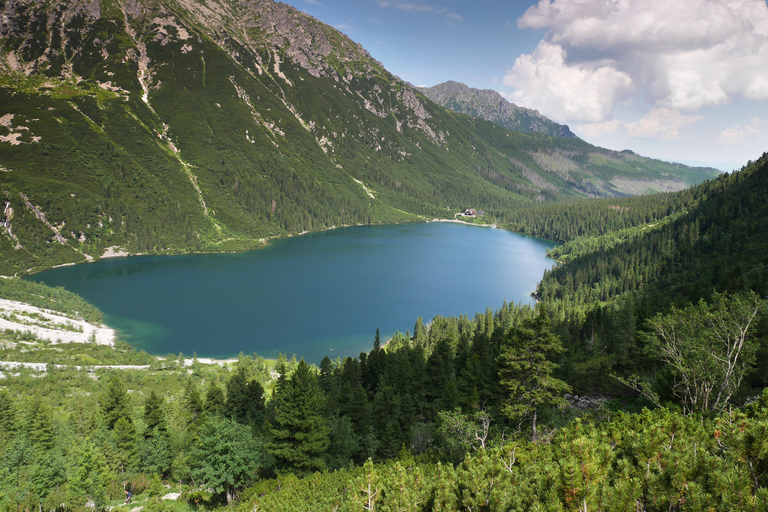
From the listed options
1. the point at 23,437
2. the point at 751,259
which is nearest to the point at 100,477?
the point at 23,437

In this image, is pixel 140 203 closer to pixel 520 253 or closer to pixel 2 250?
pixel 2 250

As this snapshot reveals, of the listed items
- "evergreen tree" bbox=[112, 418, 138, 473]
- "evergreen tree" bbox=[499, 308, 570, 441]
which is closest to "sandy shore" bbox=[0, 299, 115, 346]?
"evergreen tree" bbox=[112, 418, 138, 473]

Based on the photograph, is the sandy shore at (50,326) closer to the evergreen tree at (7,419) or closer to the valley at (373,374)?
the valley at (373,374)

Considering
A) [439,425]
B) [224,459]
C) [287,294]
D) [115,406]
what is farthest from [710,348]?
[287,294]

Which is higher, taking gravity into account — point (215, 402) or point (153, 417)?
point (153, 417)

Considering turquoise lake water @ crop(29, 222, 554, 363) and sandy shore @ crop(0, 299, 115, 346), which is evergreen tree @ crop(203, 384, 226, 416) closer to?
turquoise lake water @ crop(29, 222, 554, 363)

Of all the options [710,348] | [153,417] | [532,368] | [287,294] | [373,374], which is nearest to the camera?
[710,348]

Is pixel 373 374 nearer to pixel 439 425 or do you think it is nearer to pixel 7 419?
pixel 439 425
